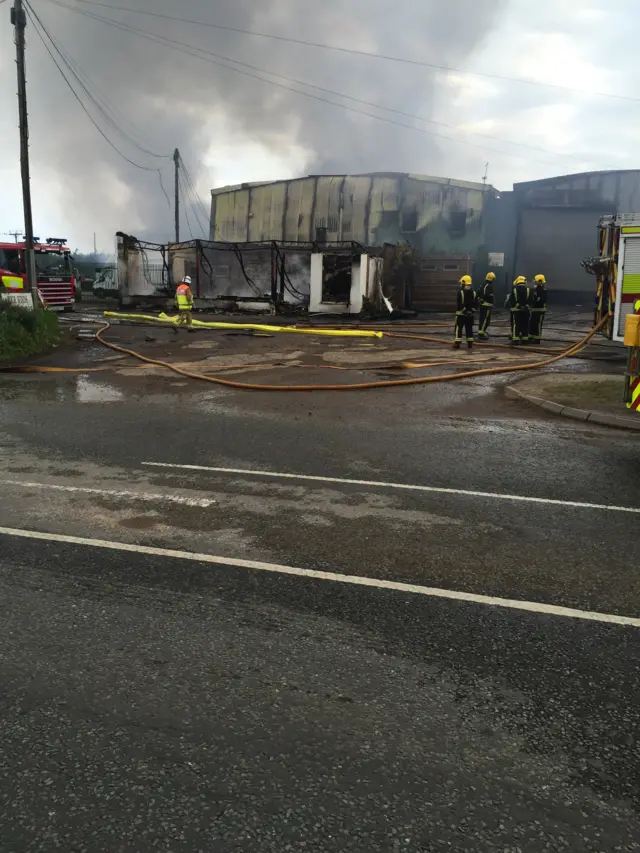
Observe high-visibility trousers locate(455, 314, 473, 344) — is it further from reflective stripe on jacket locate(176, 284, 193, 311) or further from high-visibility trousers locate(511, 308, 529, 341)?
reflective stripe on jacket locate(176, 284, 193, 311)

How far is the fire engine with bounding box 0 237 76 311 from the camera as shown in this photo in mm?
25297

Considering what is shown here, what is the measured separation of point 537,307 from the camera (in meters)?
17.6

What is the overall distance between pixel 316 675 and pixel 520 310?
16342 millimetres

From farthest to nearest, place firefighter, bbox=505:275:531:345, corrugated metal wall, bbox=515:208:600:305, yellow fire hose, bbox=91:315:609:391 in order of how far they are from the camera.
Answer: corrugated metal wall, bbox=515:208:600:305 < firefighter, bbox=505:275:531:345 < yellow fire hose, bbox=91:315:609:391

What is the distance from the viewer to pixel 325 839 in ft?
6.53

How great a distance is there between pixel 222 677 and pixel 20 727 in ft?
2.57

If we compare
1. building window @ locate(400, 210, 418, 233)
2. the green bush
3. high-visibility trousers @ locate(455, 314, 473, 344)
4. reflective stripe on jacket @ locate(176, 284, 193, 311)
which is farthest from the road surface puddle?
building window @ locate(400, 210, 418, 233)

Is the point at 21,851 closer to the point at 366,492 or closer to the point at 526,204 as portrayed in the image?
the point at 366,492

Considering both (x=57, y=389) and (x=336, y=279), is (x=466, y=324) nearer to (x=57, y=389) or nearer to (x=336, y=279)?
(x=57, y=389)

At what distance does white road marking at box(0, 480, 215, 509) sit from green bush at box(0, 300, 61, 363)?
10166 mm

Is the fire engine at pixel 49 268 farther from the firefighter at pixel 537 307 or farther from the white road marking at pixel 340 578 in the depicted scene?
the white road marking at pixel 340 578

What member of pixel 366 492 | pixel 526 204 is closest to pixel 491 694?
pixel 366 492

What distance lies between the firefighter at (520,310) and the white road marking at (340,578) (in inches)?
598

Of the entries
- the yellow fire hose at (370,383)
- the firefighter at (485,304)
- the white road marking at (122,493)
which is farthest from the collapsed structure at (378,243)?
the white road marking at (122,493)
